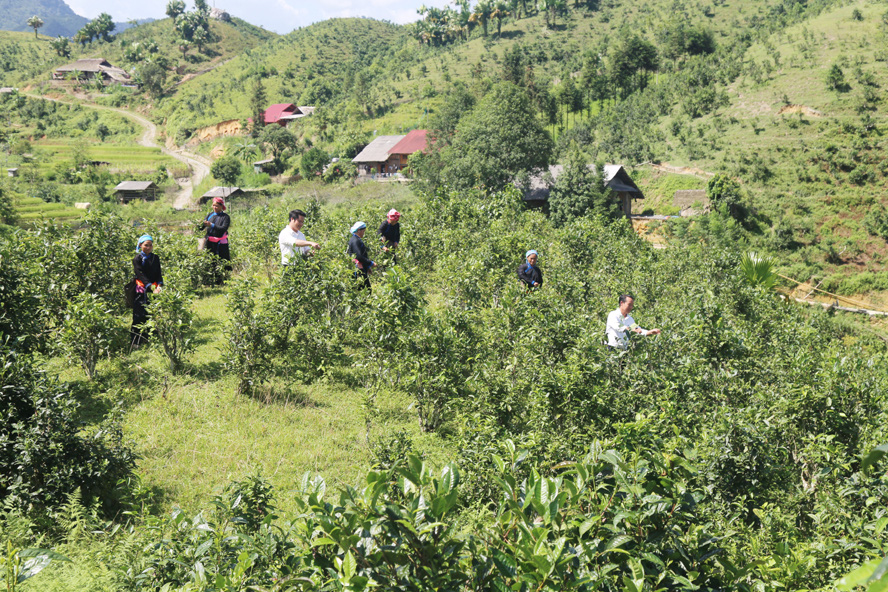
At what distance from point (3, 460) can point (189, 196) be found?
5581 cm

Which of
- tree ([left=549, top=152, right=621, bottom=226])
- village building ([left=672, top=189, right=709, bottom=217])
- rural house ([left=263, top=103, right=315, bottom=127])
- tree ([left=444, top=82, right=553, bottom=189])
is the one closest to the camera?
tree ([left=549, top=152, right=621, bottom=226])

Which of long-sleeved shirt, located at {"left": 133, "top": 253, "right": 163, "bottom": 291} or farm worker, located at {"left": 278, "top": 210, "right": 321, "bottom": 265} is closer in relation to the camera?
long-sleeved shirt, located at {"left": 133, "top": 253, "right": 163, "bottom": 291}

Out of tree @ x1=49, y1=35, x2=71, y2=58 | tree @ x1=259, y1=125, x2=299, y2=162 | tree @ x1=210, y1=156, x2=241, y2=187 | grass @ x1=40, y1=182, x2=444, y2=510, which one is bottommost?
grass @ x1=40, y1=182, x2=444, y2=510

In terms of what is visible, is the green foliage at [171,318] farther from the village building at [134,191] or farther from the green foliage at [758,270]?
the village building at [134,191]

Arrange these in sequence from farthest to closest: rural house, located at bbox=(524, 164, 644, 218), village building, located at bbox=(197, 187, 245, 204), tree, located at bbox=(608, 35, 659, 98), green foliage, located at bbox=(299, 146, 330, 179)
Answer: tree, located at bbox=(608, 35, 659, 98) < green foliage, located at bbox=(299, 146, 330, 179) < village building, located at bbox=(197, 187, 245, 204) < rural house, located at bbox=(524, 164, 644, 218)

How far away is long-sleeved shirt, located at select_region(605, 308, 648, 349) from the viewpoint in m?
6.55

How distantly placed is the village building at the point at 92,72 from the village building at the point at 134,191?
47.3 metres

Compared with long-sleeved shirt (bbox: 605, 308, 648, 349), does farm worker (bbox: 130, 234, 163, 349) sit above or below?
above

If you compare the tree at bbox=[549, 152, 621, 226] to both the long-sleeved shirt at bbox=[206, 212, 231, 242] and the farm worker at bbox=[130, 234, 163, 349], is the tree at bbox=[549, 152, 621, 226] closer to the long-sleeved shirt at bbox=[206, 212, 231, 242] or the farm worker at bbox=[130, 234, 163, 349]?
the long-sleeved shirt at bbox=[206, 212, 231, 242]

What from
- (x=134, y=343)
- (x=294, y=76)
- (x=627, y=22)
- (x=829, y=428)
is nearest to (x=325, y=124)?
(x=294, y=76)

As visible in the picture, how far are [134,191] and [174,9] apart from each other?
83.0 meters

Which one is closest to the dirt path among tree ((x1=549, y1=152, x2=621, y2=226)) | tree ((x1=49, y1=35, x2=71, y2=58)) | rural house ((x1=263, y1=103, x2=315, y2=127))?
rural house ((x1=263, y1=103, x2=315, y2=127))

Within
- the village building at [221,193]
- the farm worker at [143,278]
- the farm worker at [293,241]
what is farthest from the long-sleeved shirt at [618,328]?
the village building at [221,193]

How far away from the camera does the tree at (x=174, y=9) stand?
111062mm
